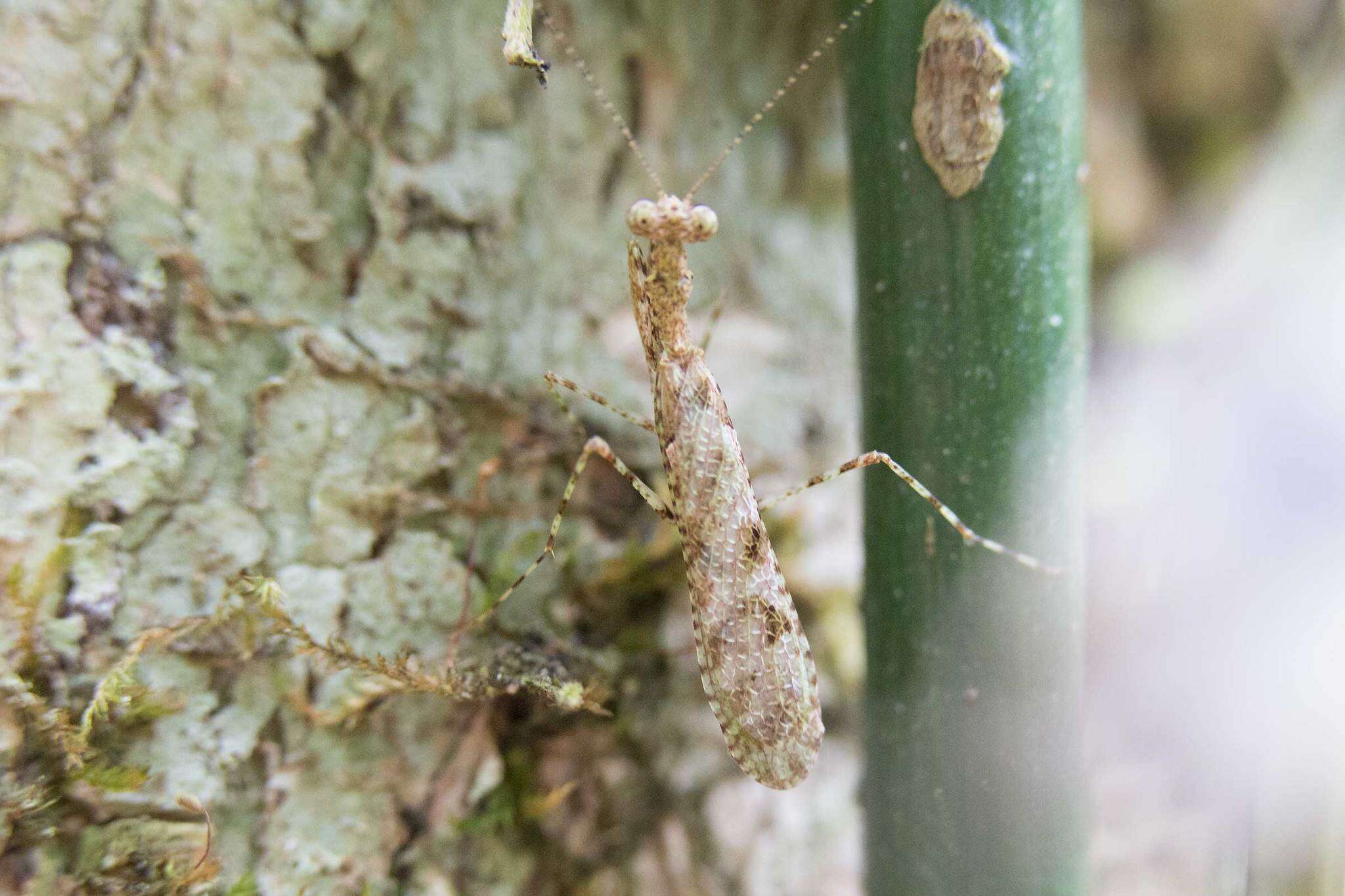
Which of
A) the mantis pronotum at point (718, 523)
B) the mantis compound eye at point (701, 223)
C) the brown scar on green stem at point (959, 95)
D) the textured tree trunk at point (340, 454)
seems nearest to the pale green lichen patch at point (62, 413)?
the textured tree trunk at point (340, 454)

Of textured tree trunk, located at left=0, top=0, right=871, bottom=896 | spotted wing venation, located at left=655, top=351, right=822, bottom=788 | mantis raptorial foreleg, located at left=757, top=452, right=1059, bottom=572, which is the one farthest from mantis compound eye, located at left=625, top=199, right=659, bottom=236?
mantis raptorial foreleg, located at left=757, top=452, right=1059, bottom=572

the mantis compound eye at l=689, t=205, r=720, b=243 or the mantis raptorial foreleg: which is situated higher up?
the mantis compound eye at l=689, t=205, r=720, b=243

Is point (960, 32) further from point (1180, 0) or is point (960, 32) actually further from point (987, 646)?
point (1180, 0)

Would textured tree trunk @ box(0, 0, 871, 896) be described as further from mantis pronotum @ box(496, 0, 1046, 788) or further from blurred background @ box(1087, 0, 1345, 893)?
blurred background @ box(1087, 0, 1345, 893)

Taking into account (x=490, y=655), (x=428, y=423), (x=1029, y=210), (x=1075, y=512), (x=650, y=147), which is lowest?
(x=490, y=655)

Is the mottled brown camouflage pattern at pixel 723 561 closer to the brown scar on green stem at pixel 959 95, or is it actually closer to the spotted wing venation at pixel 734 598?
the spotted wing venation at pixel 734 598

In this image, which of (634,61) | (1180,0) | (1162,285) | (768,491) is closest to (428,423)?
(768,491)
